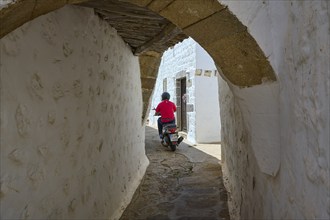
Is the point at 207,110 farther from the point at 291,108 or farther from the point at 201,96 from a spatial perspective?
the point at 291,108

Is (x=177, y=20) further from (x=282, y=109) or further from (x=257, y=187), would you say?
(x=257, y=187)

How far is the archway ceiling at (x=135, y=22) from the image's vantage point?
244 cm

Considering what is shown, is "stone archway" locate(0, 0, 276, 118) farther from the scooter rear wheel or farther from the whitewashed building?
the whitewashed building

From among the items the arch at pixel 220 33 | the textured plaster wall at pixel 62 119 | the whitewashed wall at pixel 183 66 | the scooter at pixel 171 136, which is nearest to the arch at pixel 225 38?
the arch at pixel 220 33

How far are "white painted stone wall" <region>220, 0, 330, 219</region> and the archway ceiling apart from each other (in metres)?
1.22

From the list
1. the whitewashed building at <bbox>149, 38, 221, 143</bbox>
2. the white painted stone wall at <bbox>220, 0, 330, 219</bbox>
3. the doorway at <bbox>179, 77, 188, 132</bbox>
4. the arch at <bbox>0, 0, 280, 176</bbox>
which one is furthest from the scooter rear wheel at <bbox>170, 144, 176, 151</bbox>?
the arch at <bbox>0, 0, 280, 176</bbox>

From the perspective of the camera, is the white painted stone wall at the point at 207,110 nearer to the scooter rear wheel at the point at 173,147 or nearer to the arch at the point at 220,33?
the scooter rear wheel at the point at 173,147

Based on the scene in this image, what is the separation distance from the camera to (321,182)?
101cm

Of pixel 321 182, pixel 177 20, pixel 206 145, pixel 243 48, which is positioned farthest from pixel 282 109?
pixel 206 145

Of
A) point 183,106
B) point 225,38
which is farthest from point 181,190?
point 183,106

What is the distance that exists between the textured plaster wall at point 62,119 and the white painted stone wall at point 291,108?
3.08 ft

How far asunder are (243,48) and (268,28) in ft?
0.44

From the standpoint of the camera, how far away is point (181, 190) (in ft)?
13.7

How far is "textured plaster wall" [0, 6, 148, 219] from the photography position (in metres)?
1.33
